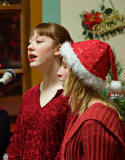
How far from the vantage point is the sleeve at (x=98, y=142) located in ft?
3.19

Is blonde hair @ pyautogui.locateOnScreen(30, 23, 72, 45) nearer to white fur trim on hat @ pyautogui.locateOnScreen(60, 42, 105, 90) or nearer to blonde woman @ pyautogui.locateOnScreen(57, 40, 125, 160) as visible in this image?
blonde woman @ pyautogui.locateOnScreen(57, 40, 125, 160)

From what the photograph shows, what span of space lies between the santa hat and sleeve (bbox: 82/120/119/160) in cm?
22

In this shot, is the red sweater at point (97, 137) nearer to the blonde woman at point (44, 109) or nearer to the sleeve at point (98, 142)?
the sleeve at point (98, 142)

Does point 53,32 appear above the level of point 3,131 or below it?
above

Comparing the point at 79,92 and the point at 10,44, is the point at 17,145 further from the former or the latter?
the point at 10,44

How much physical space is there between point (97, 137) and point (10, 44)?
1586 mm

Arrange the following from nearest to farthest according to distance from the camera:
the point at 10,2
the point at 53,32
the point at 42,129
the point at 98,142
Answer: the point at 98,142
the point at 42,129
the point at 53,32
the point at 10,2

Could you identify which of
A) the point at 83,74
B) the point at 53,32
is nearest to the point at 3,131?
the point at 83,74

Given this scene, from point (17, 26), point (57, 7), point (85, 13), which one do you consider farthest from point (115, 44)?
point (17, 26)

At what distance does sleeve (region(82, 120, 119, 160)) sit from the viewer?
0.97 metres

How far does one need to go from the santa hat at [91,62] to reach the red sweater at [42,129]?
0.37 m

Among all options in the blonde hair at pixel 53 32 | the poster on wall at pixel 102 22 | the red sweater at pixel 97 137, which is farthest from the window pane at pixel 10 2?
the red sweater at pixel 97 137

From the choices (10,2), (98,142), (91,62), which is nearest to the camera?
(98,142)

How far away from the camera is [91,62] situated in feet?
3.72
